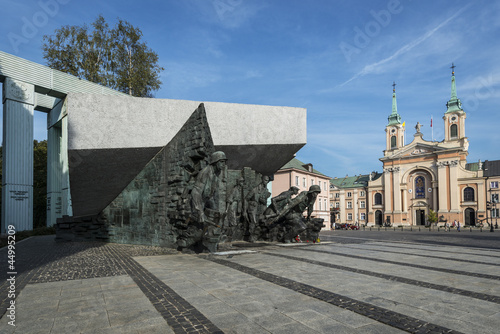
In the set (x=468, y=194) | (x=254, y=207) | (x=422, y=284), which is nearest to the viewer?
(x=422, y=284)

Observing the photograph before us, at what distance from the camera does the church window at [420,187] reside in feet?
208

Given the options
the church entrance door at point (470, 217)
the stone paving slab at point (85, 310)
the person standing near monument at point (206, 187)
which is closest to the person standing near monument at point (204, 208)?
the person standing near monument at point (206, 187)

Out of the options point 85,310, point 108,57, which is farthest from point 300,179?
→ point 85,310

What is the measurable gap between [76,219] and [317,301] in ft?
40.5

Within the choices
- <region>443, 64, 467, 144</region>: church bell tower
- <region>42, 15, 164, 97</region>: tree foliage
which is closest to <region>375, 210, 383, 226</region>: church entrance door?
<region>443, 64, 467, 144</region>: church bell tower

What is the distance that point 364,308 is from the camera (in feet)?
14.6

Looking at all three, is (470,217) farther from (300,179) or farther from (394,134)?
(300,179)

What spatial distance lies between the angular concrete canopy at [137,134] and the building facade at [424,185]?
53.0 metres

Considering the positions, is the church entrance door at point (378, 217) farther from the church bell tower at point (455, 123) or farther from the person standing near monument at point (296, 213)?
the person standing near monument at point (296, 213)

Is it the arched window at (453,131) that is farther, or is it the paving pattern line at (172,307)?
the arched window at (453,131)

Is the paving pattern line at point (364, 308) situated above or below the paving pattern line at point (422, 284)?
above

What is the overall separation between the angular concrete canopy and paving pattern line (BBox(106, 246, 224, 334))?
518 centimetres

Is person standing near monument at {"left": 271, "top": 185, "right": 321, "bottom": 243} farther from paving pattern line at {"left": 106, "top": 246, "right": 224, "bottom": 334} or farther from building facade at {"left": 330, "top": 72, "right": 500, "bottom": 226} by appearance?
building facade at {"left": 330, "top": 72, "right": 500, "bottom": 226}

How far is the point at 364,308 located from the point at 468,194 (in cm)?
6432
